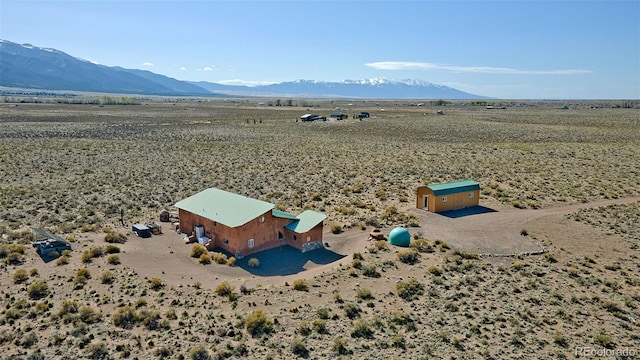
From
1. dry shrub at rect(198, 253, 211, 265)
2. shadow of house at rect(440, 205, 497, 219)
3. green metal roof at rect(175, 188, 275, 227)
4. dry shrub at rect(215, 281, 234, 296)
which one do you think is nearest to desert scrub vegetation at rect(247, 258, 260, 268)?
green metal roof at rect(175, 188, 275, 227)

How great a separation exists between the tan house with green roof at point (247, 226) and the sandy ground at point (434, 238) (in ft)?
4.08

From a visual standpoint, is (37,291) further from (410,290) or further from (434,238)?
(434,238)

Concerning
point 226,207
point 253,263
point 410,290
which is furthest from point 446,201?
point 253,263

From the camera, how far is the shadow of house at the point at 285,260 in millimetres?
21547

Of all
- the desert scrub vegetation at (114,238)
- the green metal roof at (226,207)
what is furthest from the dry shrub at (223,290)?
the desert scrub vegetation at (114,238)

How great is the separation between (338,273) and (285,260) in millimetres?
3245

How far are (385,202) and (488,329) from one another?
1811 cm

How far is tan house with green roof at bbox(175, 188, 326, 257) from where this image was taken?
22.9m

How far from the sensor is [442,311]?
17.5m

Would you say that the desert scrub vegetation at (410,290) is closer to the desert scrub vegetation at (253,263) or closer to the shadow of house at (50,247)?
the desert scrub vegetation at (253,263)

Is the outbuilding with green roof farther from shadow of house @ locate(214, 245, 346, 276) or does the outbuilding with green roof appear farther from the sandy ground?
shadow of house @ locate(214, 245, 346, 276)

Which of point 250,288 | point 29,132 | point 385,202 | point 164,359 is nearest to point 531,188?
point 385,202

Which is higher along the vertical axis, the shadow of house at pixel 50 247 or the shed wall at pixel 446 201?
the shed wall at pixel 446 201

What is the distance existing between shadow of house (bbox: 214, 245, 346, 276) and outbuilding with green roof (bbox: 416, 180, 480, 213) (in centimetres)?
1010
